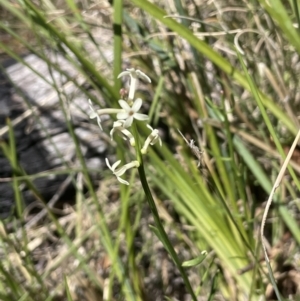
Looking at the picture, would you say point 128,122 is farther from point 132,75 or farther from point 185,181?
point 185,181

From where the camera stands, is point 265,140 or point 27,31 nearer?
point 265,140

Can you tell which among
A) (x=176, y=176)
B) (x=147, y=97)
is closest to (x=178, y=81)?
(x=147, y=97)

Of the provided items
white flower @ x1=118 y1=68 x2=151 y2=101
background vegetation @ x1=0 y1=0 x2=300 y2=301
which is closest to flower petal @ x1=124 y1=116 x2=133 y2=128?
white flower @ x1=118 y1=68 x2=151 y2=101

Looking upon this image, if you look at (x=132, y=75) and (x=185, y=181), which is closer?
(x=132, y=75)

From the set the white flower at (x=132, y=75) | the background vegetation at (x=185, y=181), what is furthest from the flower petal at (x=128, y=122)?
the background vegetation at (x=185, y=181)

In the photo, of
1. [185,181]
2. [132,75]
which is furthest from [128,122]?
[185,181]

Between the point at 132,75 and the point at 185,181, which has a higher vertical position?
the point at 132,75

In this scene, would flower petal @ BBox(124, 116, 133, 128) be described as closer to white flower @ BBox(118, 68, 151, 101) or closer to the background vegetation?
white flower @ BBox(118, 68, 151, 101)

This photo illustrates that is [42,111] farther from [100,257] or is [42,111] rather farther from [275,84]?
[275,84]
